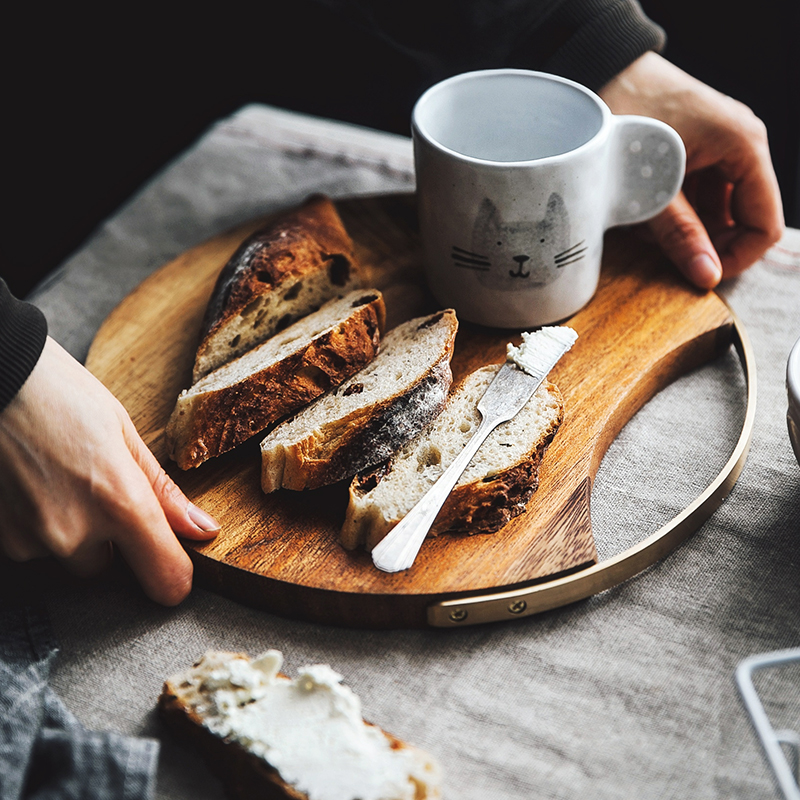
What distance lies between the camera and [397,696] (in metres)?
1.25

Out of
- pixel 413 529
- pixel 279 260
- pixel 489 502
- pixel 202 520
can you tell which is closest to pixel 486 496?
pixel 489 502

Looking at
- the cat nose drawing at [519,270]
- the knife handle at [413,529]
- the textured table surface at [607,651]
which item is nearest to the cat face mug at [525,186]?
the cat nose drawing at [519,270]

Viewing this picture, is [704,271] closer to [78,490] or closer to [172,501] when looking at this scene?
[172,501]

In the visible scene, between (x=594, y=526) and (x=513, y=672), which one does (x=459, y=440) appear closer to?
(x=594, y=526)

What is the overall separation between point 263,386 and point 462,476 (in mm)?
420

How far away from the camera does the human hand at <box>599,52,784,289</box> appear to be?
192 cm

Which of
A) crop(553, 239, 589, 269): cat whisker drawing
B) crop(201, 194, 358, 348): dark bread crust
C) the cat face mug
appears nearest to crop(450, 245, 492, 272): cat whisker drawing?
the cat face mug

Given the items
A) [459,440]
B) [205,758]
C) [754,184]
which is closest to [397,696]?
[205,758]

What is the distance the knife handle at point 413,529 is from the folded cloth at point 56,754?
426 mm

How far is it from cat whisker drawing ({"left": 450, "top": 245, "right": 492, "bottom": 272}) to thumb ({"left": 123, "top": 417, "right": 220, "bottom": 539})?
75cm

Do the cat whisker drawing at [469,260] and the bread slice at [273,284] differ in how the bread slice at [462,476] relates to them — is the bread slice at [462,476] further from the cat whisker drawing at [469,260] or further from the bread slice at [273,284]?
the bread slice at [273,284]

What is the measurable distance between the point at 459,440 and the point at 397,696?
46cm

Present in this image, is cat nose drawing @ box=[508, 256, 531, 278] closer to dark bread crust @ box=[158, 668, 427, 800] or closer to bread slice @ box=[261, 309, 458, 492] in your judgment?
bread slice @ box=[261, 309, 458, 492]

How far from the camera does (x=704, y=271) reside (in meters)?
1.88
